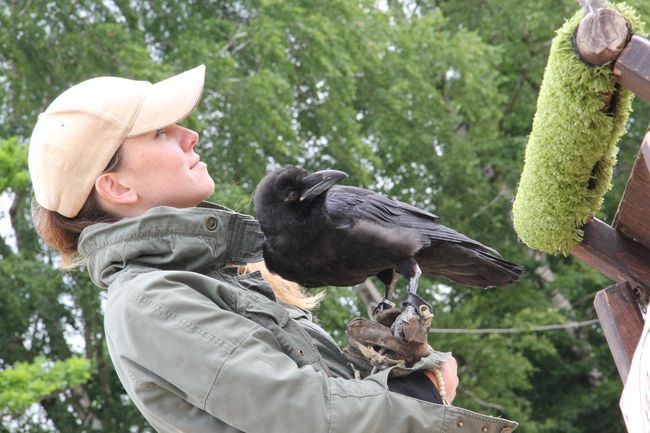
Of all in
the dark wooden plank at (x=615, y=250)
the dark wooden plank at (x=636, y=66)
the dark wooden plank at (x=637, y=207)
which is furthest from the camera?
the dark wooden plank at (x=615, y=250)

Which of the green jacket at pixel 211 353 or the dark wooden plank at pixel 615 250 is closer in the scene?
the green jacket at pixel 211 353

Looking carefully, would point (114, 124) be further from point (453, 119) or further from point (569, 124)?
point (453, 119)

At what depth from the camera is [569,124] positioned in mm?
3242

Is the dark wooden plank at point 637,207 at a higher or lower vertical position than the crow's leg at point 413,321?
higher

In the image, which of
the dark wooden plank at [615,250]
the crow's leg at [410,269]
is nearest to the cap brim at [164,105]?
the crow's leg at [410,269]

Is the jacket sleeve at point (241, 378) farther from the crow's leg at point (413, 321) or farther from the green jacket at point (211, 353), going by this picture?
the crow's leg at point (413, 321)

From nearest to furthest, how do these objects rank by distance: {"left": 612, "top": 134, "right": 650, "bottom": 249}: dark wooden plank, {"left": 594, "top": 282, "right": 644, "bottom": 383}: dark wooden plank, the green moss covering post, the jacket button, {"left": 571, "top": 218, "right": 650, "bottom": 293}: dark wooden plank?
the jacket button → the green moss covering post → {"left": 612, "top": 134, "right": 650, "bottom": 249}: dark wooden plank → {"left": 594, "top": 282, "right": 644, "bottom": 383}: dark wooden plank → {"left": 571, "top": 218, "right": 650, "bottom": 293}: dark wooden plank

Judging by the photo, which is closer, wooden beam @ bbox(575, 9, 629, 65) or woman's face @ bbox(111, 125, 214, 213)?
wooden beam @ bbox(575, 9, 629, 65)

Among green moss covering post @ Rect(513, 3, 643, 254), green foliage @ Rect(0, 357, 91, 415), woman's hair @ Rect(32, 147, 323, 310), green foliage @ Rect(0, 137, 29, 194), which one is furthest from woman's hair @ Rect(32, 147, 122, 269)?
green foliage @ Rect(0, 137, 29, 194)

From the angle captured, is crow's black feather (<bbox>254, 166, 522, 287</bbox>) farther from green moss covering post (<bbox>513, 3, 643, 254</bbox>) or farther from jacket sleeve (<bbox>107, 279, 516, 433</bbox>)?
jacket sleeve (<bbox>107, 279, 516, 433</bbox>)

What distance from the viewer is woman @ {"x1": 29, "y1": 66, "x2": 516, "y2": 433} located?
8.77 feet

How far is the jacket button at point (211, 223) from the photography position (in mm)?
2986

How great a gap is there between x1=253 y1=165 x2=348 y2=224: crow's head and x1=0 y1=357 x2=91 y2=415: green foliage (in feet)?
20.1

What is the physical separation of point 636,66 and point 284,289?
148 centimetres
